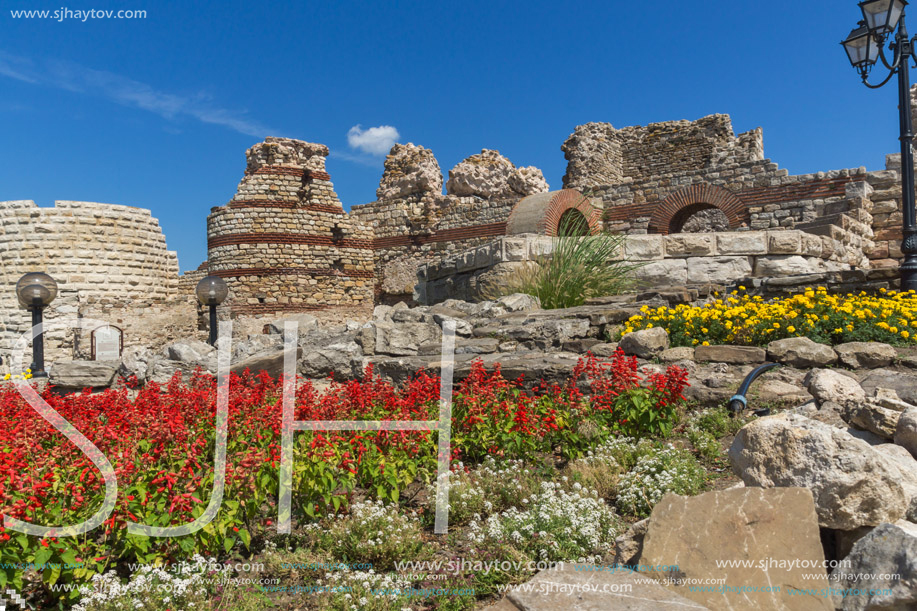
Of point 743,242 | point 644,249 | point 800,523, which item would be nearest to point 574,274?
point 644,249

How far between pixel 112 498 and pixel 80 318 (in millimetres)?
15981

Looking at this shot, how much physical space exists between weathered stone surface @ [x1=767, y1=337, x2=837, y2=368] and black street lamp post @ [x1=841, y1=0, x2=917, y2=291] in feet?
11.3

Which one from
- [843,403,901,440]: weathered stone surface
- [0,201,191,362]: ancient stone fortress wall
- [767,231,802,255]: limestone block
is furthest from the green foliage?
[0,201,191,362]: ancient stone fortress wall

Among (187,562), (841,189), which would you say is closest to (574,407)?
(187,562)

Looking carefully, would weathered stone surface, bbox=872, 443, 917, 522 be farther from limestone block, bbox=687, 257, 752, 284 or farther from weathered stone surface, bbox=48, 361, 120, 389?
weathered stone surface, bbox=48, 361, 120, 389

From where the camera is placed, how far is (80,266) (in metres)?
16.7

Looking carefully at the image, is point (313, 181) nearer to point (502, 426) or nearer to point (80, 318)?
point (80, 318)

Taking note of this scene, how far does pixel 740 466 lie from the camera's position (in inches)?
97.9

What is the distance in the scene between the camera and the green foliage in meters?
7.91

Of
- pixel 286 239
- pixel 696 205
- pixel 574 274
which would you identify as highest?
pixel 286 239

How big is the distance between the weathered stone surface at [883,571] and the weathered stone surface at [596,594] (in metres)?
0.47

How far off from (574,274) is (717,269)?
2.04 meters

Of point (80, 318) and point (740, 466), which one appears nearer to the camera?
point (740, 466)

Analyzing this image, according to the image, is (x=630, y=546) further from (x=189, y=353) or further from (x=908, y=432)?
(x=189, y=353)
